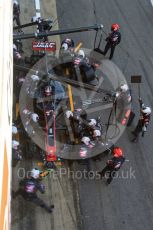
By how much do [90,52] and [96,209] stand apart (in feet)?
22.9

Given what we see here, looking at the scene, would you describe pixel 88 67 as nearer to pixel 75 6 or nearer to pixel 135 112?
pixel 135 112

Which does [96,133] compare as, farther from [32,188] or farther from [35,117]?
[32,188]

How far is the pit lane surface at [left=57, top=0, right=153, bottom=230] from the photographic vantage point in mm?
11344

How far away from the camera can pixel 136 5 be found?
19.2m

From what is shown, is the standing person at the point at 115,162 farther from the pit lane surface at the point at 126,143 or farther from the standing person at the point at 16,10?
the standing person at the point at 16,10

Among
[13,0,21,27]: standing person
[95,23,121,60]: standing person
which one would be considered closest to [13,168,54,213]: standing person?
[95,23,121,60]: standing person

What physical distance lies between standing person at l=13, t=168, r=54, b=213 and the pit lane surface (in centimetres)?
142

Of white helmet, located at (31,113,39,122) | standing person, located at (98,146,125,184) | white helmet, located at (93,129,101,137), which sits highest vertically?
white helmet, located at (31,113,39,122)

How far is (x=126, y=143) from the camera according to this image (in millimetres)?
13266

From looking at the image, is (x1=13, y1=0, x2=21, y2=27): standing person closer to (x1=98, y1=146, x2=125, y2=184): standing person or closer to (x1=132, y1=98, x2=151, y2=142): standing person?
(x1=132, y1=98, x2=151, y2=142): standing person

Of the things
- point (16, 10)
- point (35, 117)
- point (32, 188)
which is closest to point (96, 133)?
point (35, 117)

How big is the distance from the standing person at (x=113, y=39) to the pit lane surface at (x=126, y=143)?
0.65 metres

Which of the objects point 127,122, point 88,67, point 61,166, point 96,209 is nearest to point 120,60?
point 88,67

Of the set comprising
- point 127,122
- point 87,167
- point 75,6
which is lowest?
point 87,167
